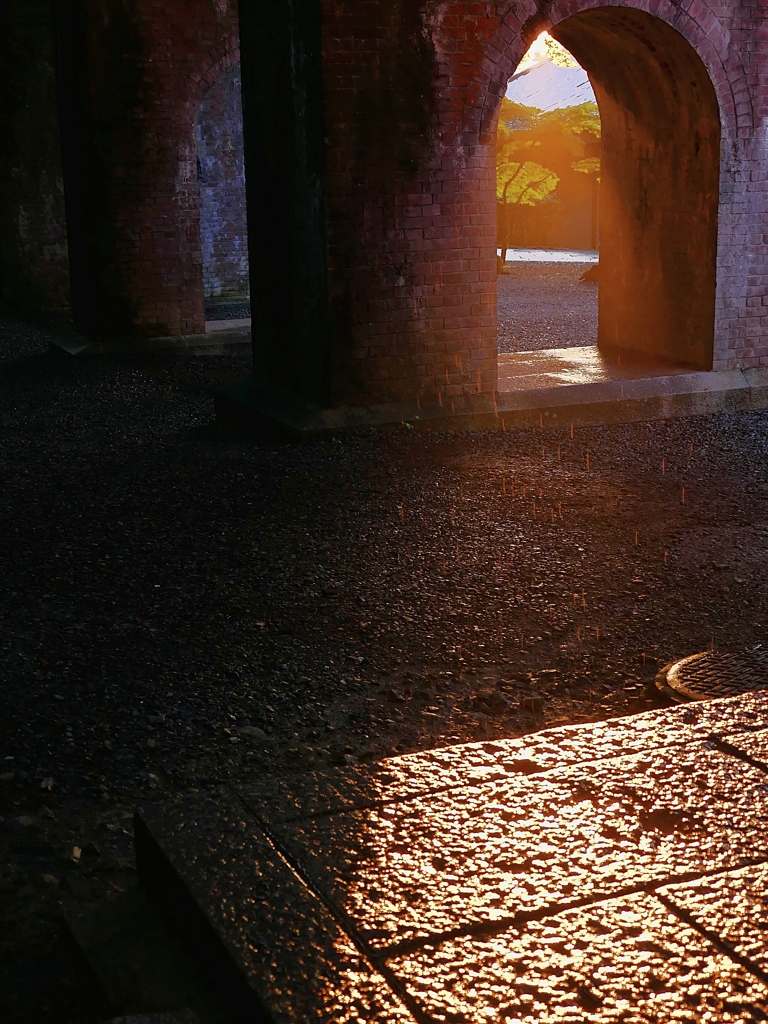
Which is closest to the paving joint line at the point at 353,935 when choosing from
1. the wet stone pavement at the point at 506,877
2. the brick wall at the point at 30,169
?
the wet stone pavement at the point at 506,877

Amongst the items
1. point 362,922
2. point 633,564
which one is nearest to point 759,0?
point 633,564

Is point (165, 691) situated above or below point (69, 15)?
below

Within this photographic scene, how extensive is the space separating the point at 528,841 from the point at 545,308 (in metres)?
15.2

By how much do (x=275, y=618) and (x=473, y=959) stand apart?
300 centimetres

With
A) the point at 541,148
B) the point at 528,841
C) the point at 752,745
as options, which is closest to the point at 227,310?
the point at 752,745

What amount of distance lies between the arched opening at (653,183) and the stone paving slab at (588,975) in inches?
311

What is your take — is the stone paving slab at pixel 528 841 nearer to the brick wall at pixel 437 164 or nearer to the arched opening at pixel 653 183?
the brick wall at pixel 437 164

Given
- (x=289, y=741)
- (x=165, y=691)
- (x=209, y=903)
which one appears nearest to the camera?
(x=209, y=903)

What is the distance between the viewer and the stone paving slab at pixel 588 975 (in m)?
2.20

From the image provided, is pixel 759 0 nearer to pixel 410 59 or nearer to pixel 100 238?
pixel 410 59

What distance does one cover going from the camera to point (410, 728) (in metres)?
4.19

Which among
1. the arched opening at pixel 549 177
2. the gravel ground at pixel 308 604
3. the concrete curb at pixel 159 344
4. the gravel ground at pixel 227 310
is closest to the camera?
the gravel ground at pixel 308 604

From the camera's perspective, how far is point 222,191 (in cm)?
1855

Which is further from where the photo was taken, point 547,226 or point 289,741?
point 547,226
